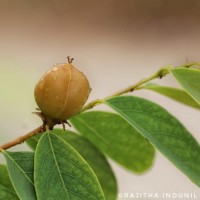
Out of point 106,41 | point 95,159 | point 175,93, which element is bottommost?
point 106,41

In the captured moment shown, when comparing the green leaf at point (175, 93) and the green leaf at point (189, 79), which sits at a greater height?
the green leaf at point (189, 79)

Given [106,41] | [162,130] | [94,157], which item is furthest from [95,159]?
[106,41]

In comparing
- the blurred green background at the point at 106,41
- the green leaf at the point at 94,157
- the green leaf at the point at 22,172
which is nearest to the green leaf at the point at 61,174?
the green leaf at the point at 22,172

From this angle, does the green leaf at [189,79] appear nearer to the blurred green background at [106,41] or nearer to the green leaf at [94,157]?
the green leaf at [94,157]

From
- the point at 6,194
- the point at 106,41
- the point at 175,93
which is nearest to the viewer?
the point at 6,194

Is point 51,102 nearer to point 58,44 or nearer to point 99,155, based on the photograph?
point 99,155

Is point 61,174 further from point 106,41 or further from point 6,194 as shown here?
point 106,41

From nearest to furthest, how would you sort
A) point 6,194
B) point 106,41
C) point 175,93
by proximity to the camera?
point 6,194
point 175,93
point 106,41
